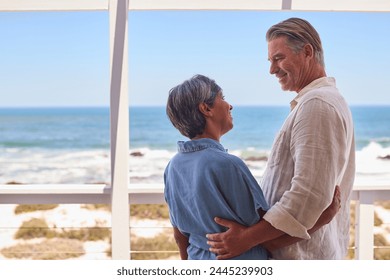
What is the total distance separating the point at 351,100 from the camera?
1977 centimetres

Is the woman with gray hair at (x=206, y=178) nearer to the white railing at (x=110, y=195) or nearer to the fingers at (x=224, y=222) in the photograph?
the fingers at (x=224, y=222)

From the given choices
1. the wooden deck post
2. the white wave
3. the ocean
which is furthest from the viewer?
the ocean

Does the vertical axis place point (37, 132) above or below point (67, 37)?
below

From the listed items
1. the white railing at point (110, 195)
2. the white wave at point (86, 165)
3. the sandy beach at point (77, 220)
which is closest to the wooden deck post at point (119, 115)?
the white railing at point (110, 195)

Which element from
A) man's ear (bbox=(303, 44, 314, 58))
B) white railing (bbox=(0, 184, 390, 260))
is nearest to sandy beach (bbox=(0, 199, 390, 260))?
white railing (bbox=(0, 184, 390, 260))

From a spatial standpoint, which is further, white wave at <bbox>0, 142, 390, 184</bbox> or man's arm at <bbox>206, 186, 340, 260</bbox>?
white wave at <bbox>0, 142, 390, 184</bbox>

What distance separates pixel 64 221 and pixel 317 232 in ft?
39.5

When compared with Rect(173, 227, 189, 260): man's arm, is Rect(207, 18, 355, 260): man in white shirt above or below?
above

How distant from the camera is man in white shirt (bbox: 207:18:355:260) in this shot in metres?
1.45

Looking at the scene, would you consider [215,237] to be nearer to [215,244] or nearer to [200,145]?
[215,244]

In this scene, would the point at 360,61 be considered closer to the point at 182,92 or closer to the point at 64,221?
the point at 64,221

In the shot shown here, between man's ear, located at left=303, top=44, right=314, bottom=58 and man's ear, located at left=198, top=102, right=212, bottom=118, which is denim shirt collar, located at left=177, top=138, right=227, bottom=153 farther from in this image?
man's ear, located at left=303, top=44, right=314, bottom=58
